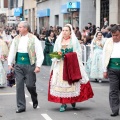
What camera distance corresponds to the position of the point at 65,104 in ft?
32.9

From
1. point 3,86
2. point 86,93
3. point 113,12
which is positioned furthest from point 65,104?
point 113,12

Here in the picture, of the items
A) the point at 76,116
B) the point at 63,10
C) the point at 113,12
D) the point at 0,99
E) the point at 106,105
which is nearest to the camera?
the point at 76,116

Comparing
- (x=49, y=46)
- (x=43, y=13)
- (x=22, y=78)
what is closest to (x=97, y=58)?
(x=22, y=78)

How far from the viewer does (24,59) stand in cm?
973

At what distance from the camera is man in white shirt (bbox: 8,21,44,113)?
972 centimetres

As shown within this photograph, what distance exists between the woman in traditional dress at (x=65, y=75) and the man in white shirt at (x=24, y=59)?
0.48 m

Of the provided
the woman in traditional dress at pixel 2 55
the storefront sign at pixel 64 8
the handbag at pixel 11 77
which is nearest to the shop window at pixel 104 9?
the storefront sign at pixel 64 8

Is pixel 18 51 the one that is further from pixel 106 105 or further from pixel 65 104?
pixel 106 105

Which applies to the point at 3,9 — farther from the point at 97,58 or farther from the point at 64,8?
the point at 97,58

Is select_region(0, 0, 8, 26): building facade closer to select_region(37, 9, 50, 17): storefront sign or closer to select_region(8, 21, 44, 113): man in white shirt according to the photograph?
select_region(37, 9, 50, 17): storefront sign

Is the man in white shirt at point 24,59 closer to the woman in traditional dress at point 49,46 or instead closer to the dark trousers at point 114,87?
the dark trousers at point 114,87

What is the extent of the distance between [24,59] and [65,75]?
37.1 inches

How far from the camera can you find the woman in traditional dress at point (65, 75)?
9.93 meters

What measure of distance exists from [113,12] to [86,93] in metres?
17.4
